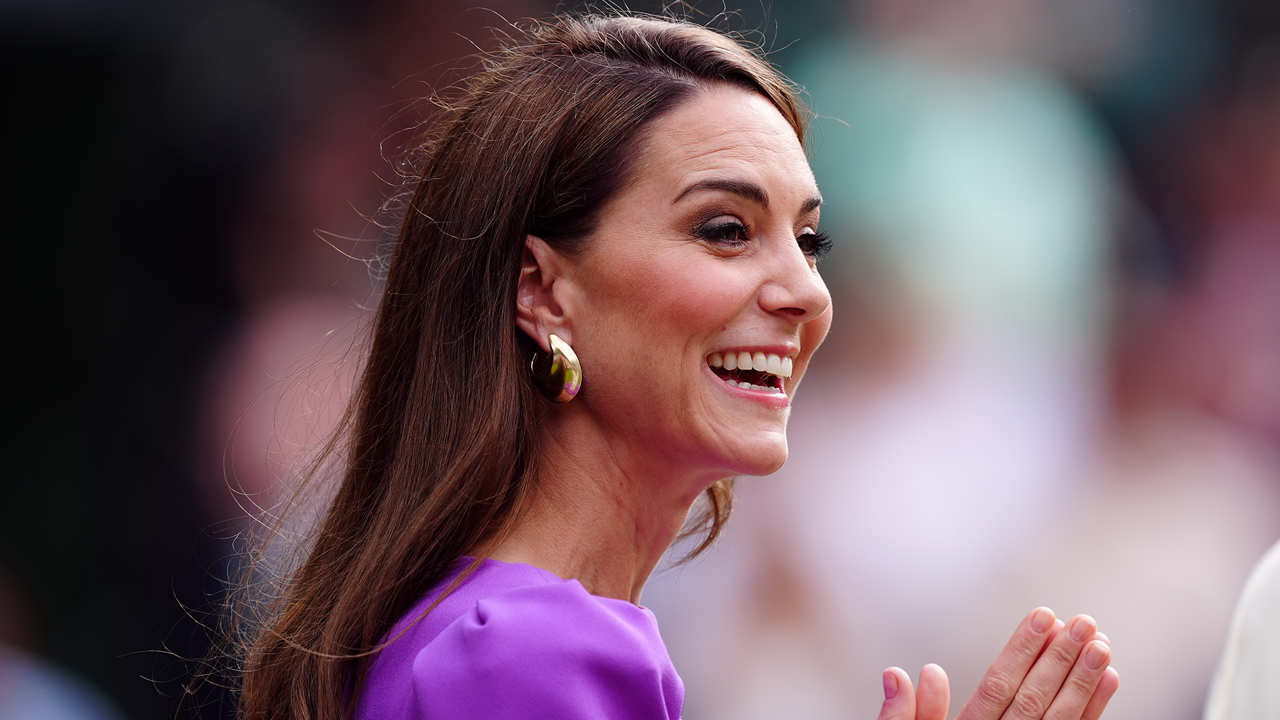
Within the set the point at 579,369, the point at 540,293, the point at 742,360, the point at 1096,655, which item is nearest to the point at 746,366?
the point at 742,360

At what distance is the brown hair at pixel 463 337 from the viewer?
234 centimetres

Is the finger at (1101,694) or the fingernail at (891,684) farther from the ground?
the finger at (1101,694)

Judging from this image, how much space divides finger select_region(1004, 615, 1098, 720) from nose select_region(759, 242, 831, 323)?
0.72 metres

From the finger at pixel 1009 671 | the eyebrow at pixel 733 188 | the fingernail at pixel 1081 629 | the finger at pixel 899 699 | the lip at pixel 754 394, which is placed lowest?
the finger at pixel 899 699

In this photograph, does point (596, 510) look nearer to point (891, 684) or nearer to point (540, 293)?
point (540, 293)

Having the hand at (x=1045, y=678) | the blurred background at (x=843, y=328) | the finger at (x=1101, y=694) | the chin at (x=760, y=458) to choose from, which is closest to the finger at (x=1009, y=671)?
the hand at (x=1045, y=678)

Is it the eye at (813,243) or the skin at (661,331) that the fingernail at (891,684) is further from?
the eye at (813,243)

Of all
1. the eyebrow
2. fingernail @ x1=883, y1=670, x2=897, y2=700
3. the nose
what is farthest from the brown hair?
fingernail @ x1=883, y1=670, x2=897, y2=700

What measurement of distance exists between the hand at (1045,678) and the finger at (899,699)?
2 centimetres

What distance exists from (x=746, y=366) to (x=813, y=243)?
0.38 metres

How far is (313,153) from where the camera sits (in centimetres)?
558

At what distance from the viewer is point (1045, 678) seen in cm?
230

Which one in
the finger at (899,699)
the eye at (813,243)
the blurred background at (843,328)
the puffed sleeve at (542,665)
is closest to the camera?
the puffed sleeve at (542,665)

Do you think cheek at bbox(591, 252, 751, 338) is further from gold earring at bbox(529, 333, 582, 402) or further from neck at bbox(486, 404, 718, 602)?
neck at bbox(486, 404, 718, 602)
